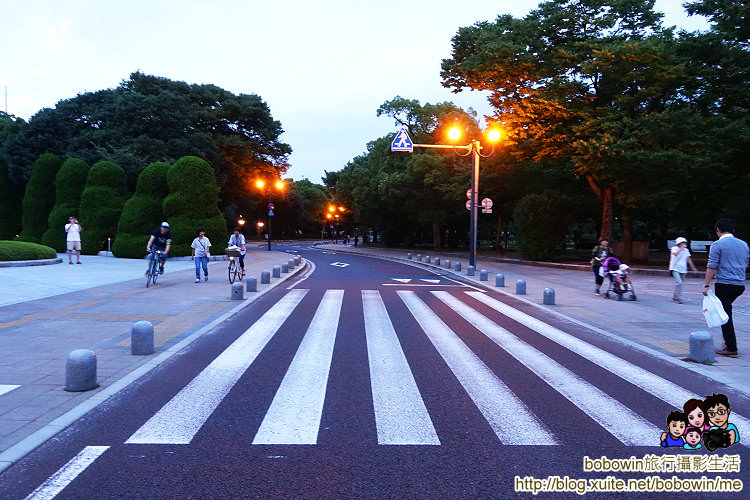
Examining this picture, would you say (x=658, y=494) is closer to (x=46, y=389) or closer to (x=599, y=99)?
(x=46, y=389)

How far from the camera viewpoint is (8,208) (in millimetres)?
35781

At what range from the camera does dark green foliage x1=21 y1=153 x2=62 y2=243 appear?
Result: 3181 centimetres

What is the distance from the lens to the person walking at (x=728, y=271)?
23.1 ft

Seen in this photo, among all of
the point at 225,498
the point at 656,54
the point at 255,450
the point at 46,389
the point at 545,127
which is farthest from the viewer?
the point at 545,127

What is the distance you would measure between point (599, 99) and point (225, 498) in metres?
27.2

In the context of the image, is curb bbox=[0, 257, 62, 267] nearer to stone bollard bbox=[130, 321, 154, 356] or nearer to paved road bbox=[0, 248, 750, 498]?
paved road bbox=[0, 248, 750, 498]

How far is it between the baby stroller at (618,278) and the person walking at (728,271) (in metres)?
6.39

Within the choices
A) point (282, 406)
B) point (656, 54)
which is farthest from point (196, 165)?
point (282, 406)

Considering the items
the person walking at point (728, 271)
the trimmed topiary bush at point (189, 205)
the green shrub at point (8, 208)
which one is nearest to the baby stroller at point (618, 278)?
the person walking at point (728, 271)

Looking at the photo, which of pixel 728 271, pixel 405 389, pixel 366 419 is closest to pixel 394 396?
pixel 405 389

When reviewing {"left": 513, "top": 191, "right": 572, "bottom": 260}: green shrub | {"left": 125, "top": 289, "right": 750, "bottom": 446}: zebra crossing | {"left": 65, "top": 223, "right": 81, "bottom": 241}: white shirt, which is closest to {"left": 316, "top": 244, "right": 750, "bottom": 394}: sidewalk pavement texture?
{"left": 125, "top": 289, "right": 750, "bottom": 446}: zebra crossing

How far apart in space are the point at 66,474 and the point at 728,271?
322 inches

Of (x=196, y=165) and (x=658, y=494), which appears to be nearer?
(x=658, y=494)

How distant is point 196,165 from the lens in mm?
27656
